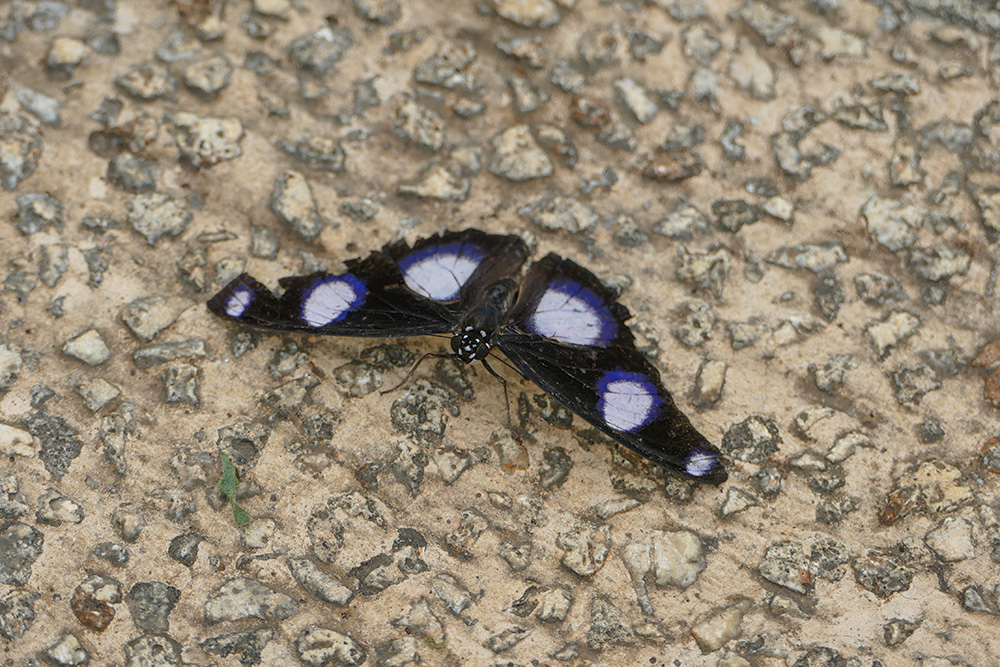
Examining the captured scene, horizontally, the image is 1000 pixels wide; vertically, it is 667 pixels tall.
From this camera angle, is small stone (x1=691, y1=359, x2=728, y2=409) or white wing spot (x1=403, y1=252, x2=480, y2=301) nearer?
small stone (x1=691, y1=359, x2=728, y2=409)

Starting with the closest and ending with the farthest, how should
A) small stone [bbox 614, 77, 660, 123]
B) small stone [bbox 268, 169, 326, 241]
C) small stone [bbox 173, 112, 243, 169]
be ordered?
small stone [bbox 268, 169, 326, 241] → small stone [bbox 173, 112, 243, 169] → small stone [bbox 614, 77, 660, 123]

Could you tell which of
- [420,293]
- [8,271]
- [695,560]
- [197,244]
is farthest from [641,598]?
[8,271]

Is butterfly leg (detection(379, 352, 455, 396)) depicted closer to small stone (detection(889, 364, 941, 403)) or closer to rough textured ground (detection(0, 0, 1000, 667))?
rough textured ground (detection(0, 0, 1000, 667))

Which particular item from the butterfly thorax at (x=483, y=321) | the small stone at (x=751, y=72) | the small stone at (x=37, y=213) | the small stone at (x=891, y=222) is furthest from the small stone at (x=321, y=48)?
the small stone at (x=891, y=222)

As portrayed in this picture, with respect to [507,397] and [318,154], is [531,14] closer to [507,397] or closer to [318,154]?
[318,154]

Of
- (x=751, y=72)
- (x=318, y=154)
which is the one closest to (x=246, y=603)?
(x=318, y=154)

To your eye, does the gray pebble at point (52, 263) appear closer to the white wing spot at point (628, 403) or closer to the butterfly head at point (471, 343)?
the butterfly head at point (471, 343)

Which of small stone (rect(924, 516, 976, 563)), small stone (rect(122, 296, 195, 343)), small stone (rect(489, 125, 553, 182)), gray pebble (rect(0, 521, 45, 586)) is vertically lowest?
gray pebble (rect(0, 521, 45, 586))

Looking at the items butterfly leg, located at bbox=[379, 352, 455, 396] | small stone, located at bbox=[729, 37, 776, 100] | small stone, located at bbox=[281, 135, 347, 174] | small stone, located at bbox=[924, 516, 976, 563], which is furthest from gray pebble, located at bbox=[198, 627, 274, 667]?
small stone, located at bbox=[729, 37, 776, 100]
